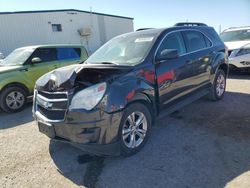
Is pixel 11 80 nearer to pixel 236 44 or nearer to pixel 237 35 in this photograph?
pixel 236 44

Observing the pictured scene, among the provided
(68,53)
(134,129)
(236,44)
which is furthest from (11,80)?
(236,44)

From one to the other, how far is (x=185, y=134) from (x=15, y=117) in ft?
14.3

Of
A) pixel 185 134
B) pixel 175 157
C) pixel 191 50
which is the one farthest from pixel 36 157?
pixel 191 50

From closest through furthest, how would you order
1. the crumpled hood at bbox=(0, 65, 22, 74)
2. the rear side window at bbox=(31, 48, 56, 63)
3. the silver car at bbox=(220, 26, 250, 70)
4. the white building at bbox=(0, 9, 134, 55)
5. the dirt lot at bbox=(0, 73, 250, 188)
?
the dirt lot at bbox=(0, 73, 250, 188) → the crumpled hood at bbox=(0, 65, 22, 74) → the rear side window at bbox=(31, 48, 56, 63) → the silver car at bbox=(220, 26, 250, 70) → the white building at bbox=(0, 9, 134, 55)

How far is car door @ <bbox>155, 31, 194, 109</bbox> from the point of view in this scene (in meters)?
4.11

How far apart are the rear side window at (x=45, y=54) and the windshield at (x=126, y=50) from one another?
315 cm

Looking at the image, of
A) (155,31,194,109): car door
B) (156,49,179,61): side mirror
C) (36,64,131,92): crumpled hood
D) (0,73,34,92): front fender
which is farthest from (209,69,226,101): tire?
(0,73,34,92): front fender

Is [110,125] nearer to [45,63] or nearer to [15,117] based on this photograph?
[15,117]

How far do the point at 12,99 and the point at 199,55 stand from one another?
16.5 feet

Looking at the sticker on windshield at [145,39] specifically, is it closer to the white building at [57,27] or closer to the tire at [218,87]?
the tire at [218,87]

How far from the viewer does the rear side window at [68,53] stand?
792 cm

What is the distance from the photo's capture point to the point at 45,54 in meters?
7.58

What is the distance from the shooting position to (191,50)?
4930 mm

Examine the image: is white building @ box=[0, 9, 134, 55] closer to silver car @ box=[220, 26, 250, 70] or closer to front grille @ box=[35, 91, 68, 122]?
silver car @ box=[220, 26, 250, 70]
